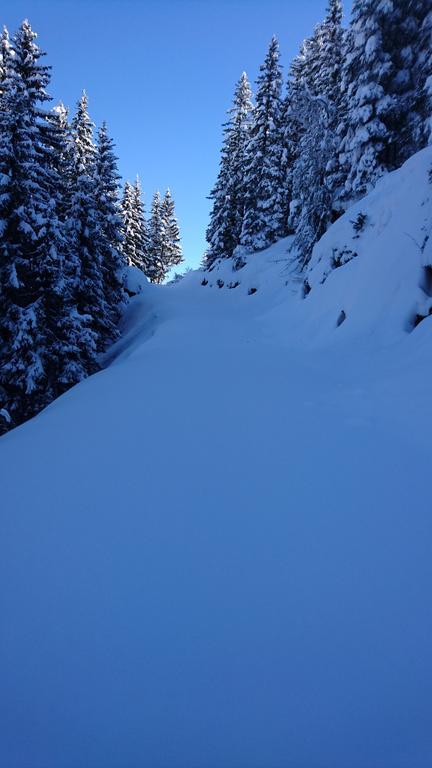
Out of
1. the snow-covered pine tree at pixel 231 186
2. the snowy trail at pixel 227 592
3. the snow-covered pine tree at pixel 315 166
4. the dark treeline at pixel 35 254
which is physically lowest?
the snowy trail at pixel 227 592

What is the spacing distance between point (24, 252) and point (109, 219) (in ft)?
26.8

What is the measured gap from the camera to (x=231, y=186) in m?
31.6

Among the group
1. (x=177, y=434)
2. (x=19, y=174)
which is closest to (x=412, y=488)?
(x=177, y=434)

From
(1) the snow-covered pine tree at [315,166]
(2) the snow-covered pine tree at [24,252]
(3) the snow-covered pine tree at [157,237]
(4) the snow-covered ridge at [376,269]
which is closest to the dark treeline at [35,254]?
(2) the snow-covered pine tree at [24,252]

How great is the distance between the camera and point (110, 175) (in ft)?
70.7

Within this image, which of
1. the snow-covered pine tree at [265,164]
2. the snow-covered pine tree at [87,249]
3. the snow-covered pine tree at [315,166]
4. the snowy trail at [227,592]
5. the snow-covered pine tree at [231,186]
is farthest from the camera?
the snow-covered pine tree at [231,186]

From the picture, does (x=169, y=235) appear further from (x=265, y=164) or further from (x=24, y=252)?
(x=24, y=252)

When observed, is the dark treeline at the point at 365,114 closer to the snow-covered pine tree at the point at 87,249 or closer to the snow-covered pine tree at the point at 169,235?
the snow-covered pine tree at the point at 87,249

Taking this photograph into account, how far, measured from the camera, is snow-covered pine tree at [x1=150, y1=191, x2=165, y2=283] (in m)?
49.6

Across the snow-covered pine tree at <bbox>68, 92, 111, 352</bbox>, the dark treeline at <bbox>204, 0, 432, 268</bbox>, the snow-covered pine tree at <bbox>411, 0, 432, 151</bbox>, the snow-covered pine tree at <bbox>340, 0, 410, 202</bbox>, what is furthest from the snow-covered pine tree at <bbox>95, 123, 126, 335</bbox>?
the snow-covered pine tree at <bbox>411, 0, 432, 151</bbox>

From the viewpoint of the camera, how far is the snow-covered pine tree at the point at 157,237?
4956cm

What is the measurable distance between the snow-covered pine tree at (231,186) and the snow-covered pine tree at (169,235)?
663 inches

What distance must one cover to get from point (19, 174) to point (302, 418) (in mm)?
14089

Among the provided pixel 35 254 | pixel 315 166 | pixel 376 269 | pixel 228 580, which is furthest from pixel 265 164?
pixel 228 580
